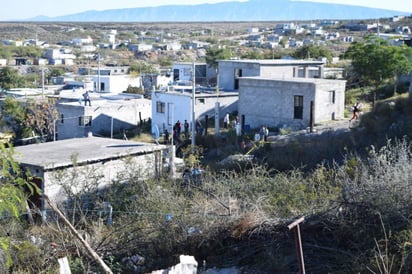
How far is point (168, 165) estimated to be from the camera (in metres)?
16.8

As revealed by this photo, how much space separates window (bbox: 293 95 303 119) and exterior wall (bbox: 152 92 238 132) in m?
5.19

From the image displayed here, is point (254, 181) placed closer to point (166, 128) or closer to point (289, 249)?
point (289, 249)

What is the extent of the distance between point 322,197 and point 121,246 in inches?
120

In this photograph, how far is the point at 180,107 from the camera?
107ft

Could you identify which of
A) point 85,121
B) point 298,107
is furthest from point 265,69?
point 85,121

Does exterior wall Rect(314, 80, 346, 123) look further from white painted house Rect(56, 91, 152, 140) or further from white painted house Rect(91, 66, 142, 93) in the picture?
Answer: white painted house Rect(91, 66, 142, 93)

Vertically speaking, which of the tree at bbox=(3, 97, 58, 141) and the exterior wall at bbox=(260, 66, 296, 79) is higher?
the exterior wall at bbox=(260, 66, 296, 79)

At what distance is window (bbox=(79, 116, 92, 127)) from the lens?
32.9 meters

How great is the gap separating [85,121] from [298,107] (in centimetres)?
1079

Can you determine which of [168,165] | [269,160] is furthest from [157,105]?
[168,165]

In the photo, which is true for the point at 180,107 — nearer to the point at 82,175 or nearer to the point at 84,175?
the point at 82,175

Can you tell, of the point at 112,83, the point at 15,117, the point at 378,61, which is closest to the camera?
the point at 378,61

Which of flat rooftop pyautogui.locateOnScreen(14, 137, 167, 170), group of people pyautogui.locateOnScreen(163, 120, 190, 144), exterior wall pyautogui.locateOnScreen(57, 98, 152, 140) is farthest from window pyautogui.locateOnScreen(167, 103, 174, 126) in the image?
flat rooftop pyautogui.locateOnScreen(14, 137, 167, 170)

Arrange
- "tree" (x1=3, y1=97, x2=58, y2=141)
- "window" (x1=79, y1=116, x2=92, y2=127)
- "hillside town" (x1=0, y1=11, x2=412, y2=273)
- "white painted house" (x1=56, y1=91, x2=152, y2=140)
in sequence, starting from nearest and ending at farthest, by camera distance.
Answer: "hillside town" (x1=0, y1=11, x2=412, y2=273), "window" (x1=79, y1=116, x2=92, y2=127), "white painted house" (x1=56, y1=91, x2=152, y2=140), "tree" (x1=3, y1=97, x2=58, y2=141)
